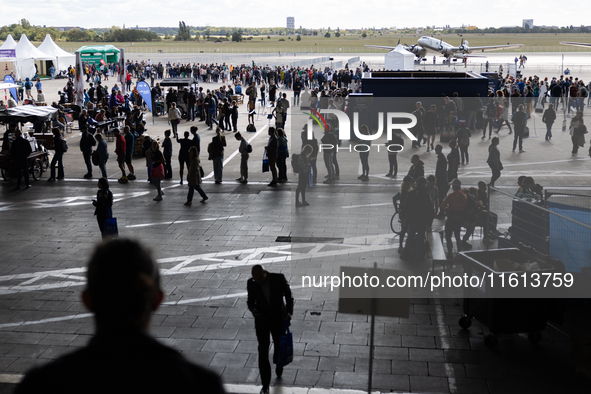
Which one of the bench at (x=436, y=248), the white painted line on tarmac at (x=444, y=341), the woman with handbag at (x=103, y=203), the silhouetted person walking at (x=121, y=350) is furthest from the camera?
the woman with handbag at (x=103, y=203)

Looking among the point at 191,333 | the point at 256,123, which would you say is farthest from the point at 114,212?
the point at 256,123

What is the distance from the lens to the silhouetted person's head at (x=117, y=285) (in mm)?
1647

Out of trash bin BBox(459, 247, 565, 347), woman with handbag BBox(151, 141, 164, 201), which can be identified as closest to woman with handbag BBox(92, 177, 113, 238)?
woman with handbag BBox(151, 141, 164, 201)

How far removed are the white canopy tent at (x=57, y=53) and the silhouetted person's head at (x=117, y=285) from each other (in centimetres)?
6007

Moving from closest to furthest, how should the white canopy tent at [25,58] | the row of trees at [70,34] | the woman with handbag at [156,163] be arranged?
the woman with handbag at [156,163] → the white canopy tent at [25,58] → the row of trees at [70,34]

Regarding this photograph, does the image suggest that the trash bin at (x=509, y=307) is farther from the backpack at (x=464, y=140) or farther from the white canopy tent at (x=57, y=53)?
the white canopy tent at (x=57, y=53)

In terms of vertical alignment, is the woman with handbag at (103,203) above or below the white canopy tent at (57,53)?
below

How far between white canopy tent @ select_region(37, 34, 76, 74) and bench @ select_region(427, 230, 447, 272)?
2143 inches

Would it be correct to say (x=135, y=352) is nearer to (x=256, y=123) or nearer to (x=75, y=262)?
(x=75, y=262)

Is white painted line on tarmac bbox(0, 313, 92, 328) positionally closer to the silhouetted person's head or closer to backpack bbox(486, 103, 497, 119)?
backpack bbox(486, 103, 497, 119)

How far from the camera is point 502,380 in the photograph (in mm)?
7375

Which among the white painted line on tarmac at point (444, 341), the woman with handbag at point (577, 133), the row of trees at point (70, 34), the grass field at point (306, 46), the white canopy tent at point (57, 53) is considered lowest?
the white painted line on tarmac at point (444, 341)

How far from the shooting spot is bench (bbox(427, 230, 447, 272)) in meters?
9.19

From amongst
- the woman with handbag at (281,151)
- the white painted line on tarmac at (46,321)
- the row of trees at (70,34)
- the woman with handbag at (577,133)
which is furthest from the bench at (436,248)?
the row of trees at (70,34)
